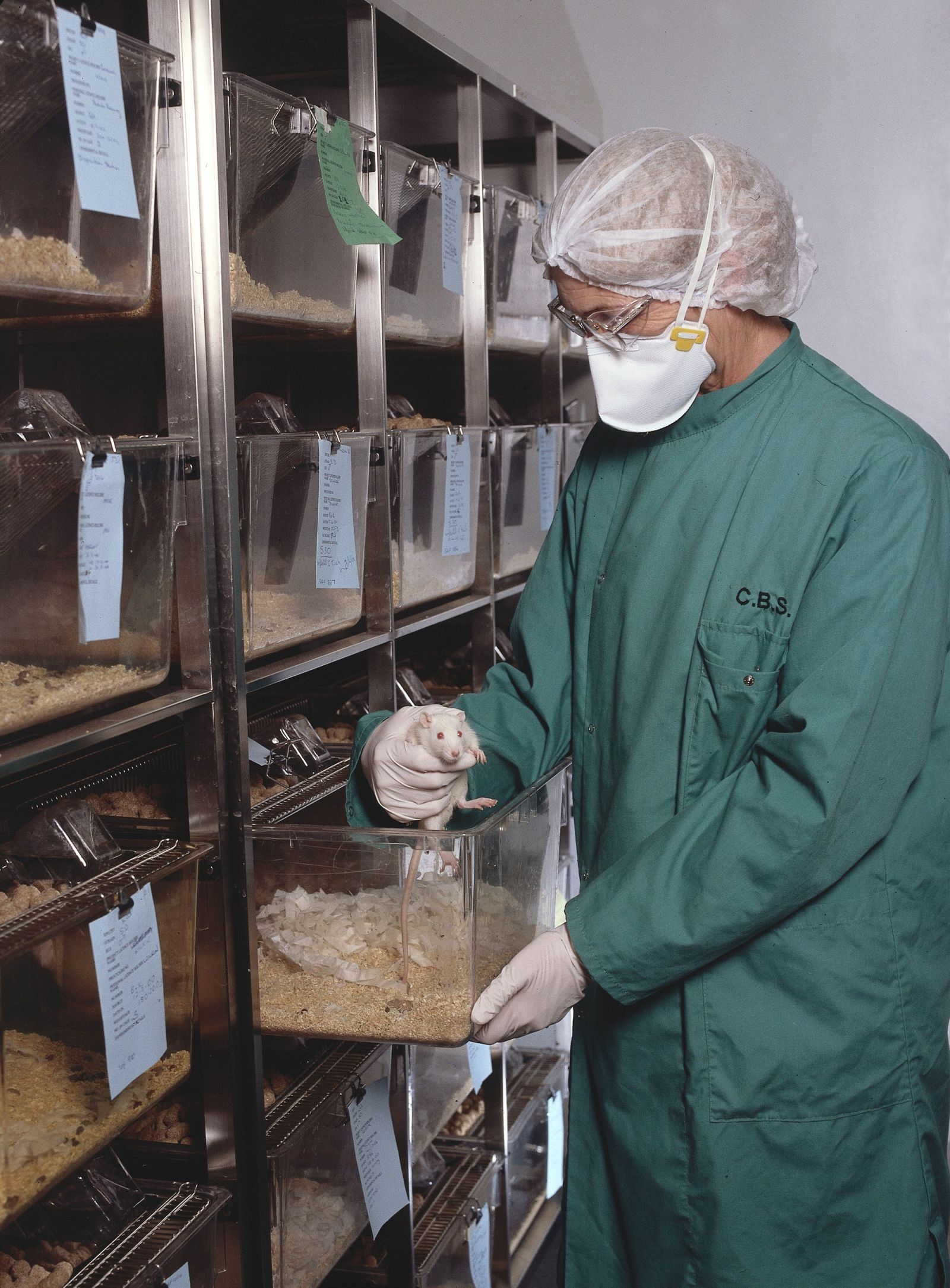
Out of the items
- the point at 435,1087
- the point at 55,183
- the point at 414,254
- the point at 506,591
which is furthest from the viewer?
the point at 506,591

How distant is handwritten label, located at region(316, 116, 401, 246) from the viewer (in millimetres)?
1633

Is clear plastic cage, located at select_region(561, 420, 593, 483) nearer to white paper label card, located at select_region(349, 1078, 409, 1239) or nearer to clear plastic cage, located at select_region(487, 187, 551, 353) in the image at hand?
clear plastic cage, located at select_region(487, 187, 551, 353)

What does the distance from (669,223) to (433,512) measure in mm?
843

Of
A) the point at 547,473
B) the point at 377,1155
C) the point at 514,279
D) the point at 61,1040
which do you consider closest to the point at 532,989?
the point at 61,1040

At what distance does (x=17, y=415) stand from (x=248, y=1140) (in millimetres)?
963

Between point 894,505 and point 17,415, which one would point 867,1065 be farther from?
point 17,415

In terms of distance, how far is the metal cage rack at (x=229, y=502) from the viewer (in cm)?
141

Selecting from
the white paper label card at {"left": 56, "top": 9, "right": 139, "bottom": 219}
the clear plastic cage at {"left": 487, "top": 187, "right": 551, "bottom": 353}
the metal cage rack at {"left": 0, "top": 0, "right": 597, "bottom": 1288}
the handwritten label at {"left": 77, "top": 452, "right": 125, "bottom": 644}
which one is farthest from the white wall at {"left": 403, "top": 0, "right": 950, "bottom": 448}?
the handwritten label at {"left": 77, "top": 452, "right": 125, "bottom": 644}

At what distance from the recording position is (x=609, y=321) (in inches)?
58.0

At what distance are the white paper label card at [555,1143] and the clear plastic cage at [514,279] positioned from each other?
1815 mm

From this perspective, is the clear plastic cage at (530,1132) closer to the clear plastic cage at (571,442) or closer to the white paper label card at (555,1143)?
the white paper label card at (555,1143)

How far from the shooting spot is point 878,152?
2803mm

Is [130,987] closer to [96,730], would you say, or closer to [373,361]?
[96,730]

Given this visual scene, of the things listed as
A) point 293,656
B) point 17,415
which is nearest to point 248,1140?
point 293,656
